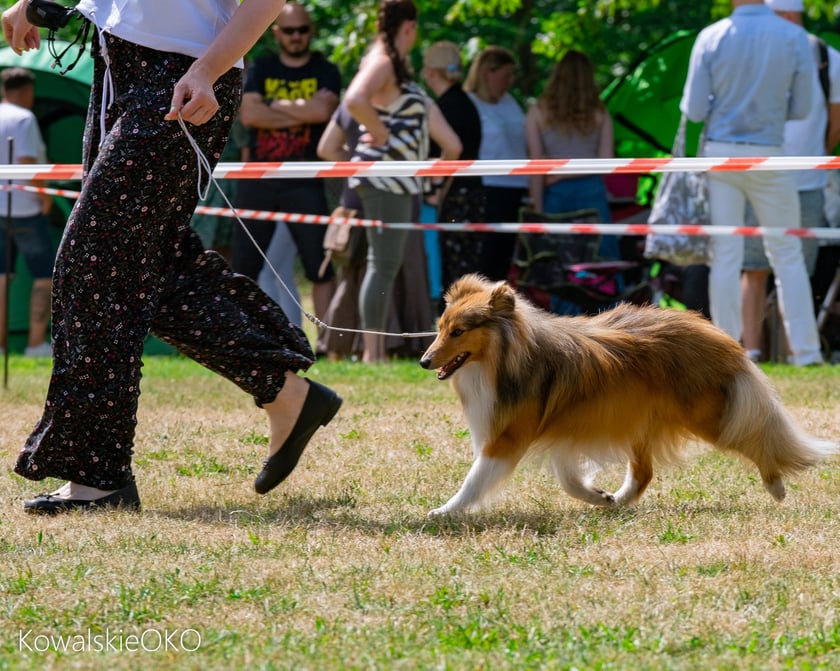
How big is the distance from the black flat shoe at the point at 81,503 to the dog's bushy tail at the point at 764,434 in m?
2.00

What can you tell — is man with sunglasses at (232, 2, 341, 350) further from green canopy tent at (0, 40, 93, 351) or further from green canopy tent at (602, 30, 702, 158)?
green canopy tent at (602, 30, 702, 158)

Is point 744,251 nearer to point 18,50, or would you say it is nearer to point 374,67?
point 374,67

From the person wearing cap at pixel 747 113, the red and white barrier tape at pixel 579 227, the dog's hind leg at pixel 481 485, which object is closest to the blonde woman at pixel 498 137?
the red and white barrier tape at pixel 579 227

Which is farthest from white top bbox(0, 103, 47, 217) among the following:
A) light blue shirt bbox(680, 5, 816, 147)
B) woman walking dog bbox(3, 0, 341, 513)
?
woman walking dog bbox(3, 0, 341, 513)

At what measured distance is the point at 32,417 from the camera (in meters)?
6.61

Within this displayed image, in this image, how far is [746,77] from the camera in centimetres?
823

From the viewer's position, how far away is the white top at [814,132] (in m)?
9.10

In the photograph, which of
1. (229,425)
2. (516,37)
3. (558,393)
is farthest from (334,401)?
(516,37)

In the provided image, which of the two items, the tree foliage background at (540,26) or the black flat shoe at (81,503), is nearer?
the black flat shoe at (81,503)

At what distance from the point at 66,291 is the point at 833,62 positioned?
21.3 feet

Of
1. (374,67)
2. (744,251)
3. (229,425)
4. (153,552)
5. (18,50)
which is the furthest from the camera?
(744,251)

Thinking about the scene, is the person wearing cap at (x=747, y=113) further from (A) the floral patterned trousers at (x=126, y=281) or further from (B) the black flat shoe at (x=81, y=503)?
(B) the black flat shoe at (x=81, y=503)

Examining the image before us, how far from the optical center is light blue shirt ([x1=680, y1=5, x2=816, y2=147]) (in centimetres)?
820

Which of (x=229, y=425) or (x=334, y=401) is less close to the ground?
(x=334, y=401)
